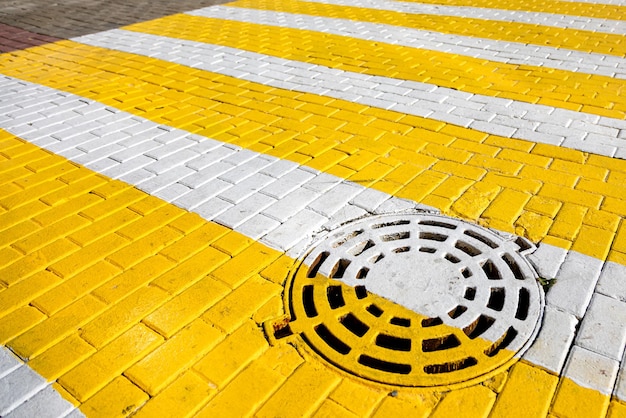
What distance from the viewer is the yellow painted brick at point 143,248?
Answer: 8.61 feet

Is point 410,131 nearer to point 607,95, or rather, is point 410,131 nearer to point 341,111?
point 341,111

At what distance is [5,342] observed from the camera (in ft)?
7.09

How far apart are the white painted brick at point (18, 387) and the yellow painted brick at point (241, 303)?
685 mm

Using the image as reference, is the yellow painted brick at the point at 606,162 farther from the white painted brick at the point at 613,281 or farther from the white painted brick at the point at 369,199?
the white painted brick at the point at 369,199

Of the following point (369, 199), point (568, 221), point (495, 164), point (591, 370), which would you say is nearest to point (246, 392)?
point (591, 370)

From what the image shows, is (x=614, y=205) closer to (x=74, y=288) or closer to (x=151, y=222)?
(x=151, y=222)

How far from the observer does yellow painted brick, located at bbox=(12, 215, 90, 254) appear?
2764 mm

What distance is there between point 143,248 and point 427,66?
3.65 m

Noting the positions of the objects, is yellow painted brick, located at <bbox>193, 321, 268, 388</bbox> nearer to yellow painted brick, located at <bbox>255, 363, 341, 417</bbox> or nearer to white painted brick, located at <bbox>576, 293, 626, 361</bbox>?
yellow painted brick, located at <bbox>255, 363, 341, 417</bbox>

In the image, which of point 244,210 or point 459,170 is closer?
point 244,210

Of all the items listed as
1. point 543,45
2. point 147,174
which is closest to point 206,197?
point 147,174

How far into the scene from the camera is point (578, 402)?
1.80m

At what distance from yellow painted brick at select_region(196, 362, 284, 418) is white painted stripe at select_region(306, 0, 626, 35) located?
20.7 feet

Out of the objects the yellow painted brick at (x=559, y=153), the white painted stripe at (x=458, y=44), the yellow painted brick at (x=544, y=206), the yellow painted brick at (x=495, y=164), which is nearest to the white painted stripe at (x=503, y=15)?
the white painted stripe at (x=458, y=44)
